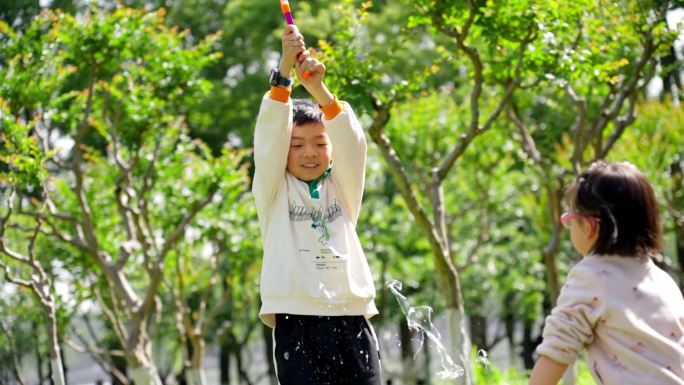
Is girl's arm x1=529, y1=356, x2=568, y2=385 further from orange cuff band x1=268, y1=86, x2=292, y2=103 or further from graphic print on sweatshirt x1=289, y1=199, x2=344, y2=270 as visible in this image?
orange cuff band x1=268, y1=86, x2=292, y2=103

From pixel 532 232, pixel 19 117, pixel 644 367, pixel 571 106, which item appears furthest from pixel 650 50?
pixel 532 232

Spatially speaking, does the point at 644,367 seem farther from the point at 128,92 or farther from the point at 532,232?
the point at 532,232

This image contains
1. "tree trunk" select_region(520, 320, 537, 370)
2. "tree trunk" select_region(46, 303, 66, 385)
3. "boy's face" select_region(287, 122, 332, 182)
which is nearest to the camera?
"boy's face" select_region(287, 122, 332, 182)

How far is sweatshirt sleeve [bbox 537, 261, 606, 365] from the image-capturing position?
2.71 metres

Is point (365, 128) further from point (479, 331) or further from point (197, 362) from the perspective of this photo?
point (479, 331)

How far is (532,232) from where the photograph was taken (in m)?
18.5

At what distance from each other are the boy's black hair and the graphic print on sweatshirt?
31 centimetres

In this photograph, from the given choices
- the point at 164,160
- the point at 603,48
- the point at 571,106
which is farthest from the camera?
the point at 571,106

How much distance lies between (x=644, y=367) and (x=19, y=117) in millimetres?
6732

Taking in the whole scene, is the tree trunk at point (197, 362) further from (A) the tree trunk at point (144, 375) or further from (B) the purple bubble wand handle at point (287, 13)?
(B) the purple bubble wand handle at point (287, 13)

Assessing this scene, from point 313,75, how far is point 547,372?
1451mm

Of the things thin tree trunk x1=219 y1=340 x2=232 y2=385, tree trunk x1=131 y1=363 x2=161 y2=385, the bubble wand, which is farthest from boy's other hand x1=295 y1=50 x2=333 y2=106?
thin tree trunk x1=219 y1=340 x2=232 y2=385

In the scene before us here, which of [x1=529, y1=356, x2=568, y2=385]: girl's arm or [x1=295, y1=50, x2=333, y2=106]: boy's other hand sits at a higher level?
[x1=295, y1=50, x2=333, y2=106]: boy's other hand

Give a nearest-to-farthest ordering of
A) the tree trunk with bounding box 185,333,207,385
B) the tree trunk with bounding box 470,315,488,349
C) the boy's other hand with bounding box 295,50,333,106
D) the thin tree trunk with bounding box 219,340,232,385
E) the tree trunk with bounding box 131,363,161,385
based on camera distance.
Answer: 1. the boy's other hand with bounding box 295,50,333,106
2. the tree trunk with bounding box 470,315,488,349
3. the tree trunk with bounding box 131,363,161,385
4. the tree trunk with bounding box 185,333,207,385
5. the thin tree trunk with bounding box 219,340,232,385
